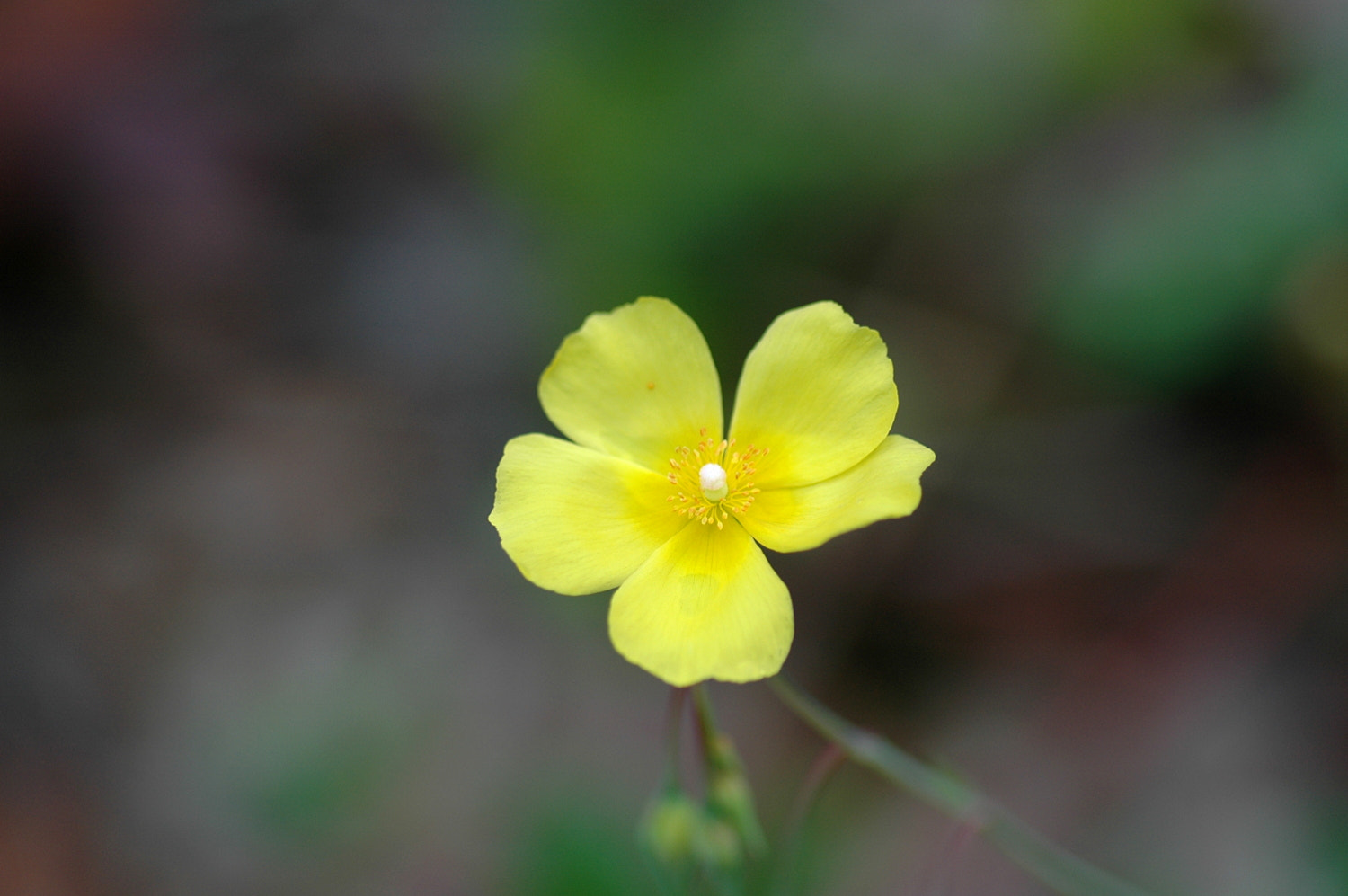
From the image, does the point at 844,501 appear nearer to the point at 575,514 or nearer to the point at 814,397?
the point at 814,397

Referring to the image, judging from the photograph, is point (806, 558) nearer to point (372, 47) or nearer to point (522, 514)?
point (522, 514)

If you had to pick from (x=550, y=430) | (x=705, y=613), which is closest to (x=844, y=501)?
(x=705, y=613)

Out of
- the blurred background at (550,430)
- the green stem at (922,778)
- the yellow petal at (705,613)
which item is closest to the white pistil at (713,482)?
the yellow petal at (705,613)

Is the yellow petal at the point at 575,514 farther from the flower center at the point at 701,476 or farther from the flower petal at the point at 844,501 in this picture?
the flower petal at the point at 844,501

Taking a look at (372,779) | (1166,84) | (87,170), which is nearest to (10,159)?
(87,170)

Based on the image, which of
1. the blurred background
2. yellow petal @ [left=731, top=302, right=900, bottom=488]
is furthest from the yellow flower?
the blurred background
